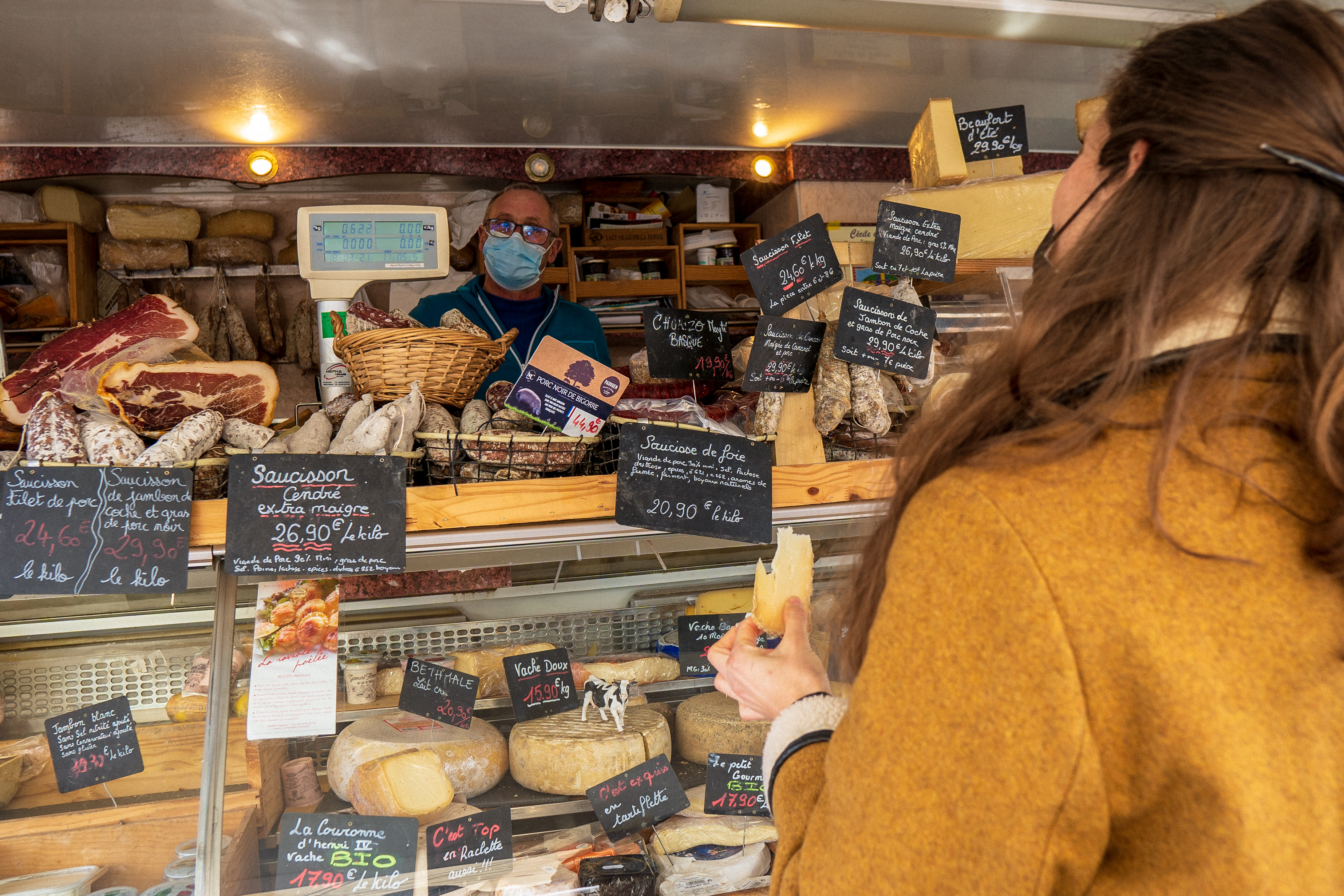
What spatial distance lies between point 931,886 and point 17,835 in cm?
163

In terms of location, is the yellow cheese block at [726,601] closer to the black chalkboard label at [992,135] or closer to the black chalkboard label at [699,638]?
the black chalkboard label at [699,638]

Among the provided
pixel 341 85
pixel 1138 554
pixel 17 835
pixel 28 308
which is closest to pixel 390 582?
pixel 17 835

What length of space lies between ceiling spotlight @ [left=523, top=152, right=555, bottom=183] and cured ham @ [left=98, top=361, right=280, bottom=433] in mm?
3994

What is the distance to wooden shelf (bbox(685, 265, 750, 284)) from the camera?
5.57m

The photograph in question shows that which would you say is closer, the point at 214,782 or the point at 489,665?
the point at 214,782

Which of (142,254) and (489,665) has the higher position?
(142,254)

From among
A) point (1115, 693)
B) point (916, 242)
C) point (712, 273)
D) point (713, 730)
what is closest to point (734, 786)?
point (713, 730)

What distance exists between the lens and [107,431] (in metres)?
1.36

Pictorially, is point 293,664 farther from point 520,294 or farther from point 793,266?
point 520,294

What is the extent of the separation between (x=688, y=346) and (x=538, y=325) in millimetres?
1856

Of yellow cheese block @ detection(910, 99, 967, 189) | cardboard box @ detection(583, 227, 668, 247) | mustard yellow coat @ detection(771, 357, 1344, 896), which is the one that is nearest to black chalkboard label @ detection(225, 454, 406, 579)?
mustard yellow coat @ detection(771, 357, 1344, 896)

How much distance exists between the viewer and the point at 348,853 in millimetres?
1539

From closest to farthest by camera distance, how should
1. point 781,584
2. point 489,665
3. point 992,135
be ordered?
point 781,584 < point 489,665 < point 992,135

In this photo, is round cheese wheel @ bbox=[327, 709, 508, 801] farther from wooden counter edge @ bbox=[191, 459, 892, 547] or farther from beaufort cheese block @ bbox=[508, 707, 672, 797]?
wooden counter edge @ bbox=[191, 459, 892, 547]
